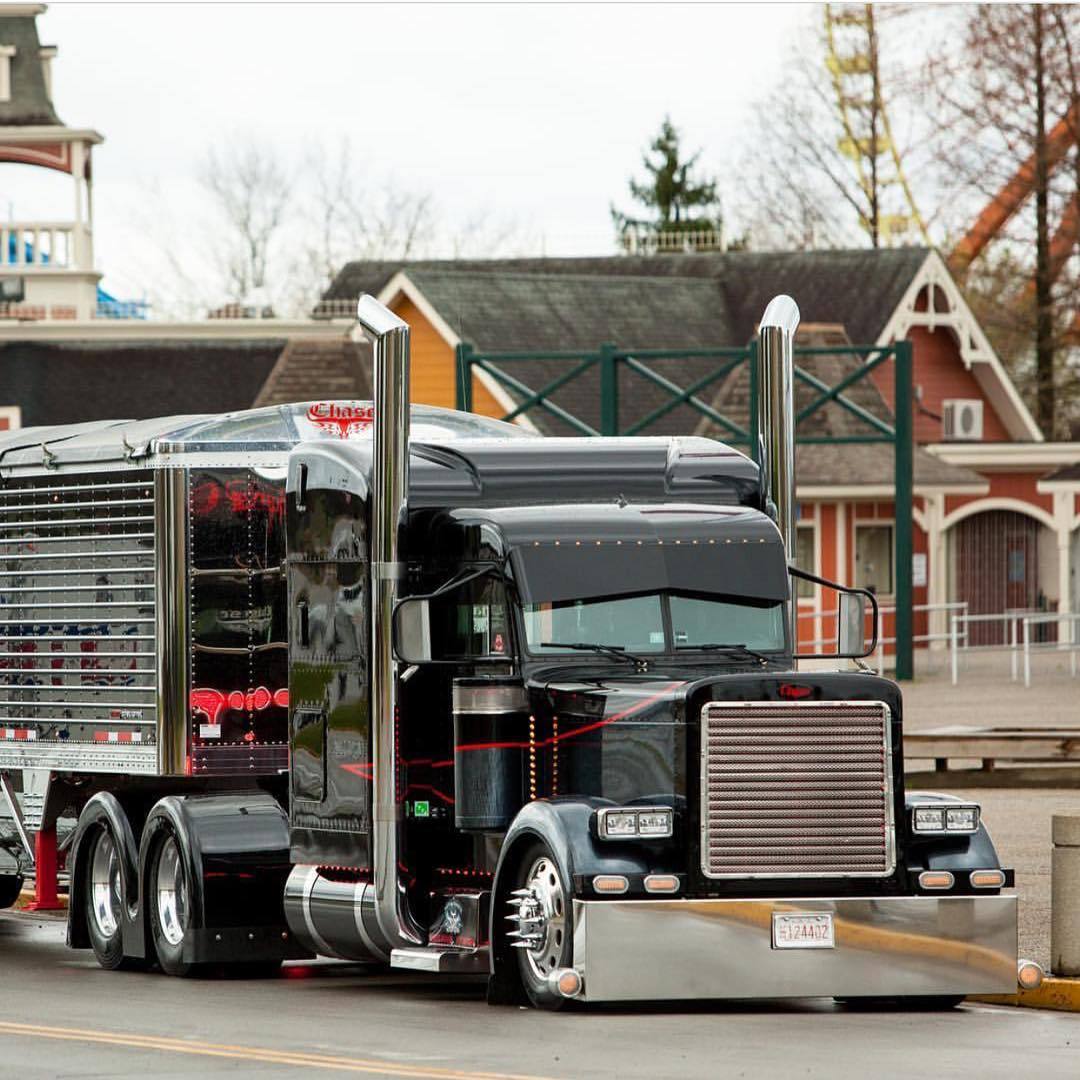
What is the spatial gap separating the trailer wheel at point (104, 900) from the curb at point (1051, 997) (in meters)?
5.11

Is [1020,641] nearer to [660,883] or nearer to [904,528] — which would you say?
[904,528]

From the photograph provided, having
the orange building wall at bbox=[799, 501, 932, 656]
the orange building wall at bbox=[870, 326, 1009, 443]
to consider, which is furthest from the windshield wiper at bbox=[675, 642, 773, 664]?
the orange building wall at bbox=[870, 326, 1009, 443]

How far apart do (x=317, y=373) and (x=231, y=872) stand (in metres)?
35.0

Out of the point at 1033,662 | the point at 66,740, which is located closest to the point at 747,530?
the point at 66,740

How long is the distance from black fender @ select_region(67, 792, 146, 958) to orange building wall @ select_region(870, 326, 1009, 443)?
41547 mm

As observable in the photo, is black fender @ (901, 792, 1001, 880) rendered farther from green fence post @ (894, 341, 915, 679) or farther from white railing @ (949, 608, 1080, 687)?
green fence post @ (894, 341, 915, 679)

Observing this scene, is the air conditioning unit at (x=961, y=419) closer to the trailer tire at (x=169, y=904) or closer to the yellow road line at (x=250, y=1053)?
the trailer tire at (x=169, y=904)

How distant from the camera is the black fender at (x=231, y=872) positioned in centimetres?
1523

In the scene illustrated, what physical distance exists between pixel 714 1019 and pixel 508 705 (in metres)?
1.84

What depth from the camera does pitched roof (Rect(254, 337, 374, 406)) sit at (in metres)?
49.6

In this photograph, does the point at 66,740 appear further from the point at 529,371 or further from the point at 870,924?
the point at 529,371

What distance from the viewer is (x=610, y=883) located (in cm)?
1265

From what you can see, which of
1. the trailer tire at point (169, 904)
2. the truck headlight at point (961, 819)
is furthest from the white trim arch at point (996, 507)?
the truck headlight at point (961, 819)

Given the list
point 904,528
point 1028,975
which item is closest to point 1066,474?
point 904,528
